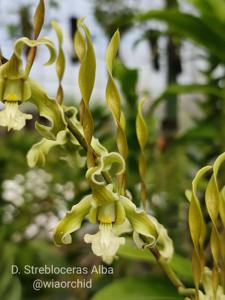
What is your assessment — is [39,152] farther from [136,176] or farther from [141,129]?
[136,176]

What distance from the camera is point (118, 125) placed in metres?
0.41

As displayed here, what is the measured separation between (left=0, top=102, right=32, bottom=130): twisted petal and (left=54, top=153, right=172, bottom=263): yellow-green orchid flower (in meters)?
0.07

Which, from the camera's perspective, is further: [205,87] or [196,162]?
[196,162]

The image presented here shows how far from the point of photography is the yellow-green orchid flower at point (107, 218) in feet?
1.27

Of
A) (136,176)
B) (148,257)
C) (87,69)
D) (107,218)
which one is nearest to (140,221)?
(107,218)

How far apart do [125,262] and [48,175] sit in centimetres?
42

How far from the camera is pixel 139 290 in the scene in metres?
0.76

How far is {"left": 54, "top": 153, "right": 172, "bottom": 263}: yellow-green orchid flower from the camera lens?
15.2 inches

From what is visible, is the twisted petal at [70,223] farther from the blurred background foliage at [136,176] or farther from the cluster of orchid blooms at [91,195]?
the blurred background foliage at [136,176]

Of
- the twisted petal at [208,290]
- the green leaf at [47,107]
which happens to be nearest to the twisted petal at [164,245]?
the twisted petal at [208,290]

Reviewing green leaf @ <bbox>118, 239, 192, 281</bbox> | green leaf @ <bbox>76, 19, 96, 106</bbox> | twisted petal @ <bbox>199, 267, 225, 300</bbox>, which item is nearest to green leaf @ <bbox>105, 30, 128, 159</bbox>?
green leaf @ <bbox>76, 19, 96, 106</bbox>

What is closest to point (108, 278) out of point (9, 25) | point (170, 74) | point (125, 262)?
point (125, 262)

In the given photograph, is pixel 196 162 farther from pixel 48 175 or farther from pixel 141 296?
pixel 141 296

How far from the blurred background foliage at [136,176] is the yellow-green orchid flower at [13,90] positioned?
14.0 inches
